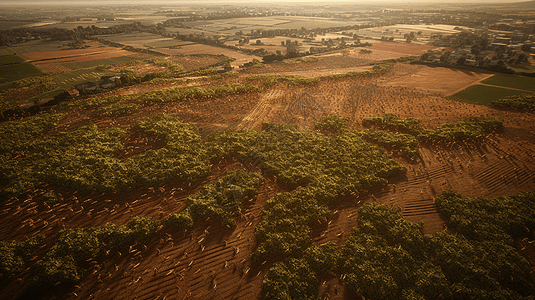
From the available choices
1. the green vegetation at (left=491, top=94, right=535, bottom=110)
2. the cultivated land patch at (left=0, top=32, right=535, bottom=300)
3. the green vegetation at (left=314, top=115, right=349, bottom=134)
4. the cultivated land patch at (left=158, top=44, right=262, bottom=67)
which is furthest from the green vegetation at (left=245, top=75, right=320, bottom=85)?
the green vegetation at (left=491, top=94, right=535, bottom=110)

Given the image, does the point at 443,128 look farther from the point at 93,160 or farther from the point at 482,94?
the point at 93,160

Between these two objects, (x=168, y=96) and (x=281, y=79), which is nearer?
(x=168, y=96)

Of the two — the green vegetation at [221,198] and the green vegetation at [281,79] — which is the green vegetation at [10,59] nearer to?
the green vegetation at [281,79]

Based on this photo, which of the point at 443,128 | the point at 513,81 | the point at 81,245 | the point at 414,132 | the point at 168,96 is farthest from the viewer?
the point at 513,81

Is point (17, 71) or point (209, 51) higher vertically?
point (209, 51)

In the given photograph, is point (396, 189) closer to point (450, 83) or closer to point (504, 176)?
point (504, 176)

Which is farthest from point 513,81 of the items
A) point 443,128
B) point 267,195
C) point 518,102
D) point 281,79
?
point 267,195

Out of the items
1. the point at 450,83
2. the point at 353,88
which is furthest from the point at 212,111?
the point at 450,83

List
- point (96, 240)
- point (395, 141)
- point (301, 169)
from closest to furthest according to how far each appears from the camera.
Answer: point (96, 240) < point (301, 169) < point (395, 141)
